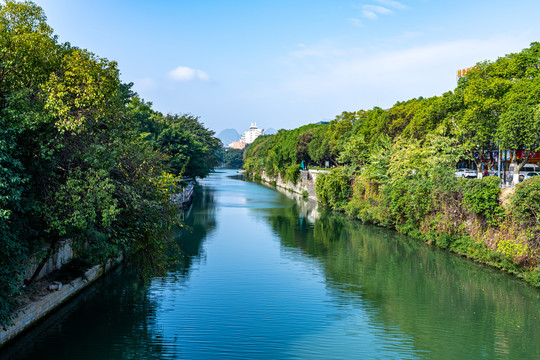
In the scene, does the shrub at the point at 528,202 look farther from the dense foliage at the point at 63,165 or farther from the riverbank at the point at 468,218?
the dense foliage at the point at 63,165

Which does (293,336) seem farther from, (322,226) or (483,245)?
(322,226)

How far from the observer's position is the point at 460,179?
24.4 meters

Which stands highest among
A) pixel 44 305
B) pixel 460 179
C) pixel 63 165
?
pixel 63 165

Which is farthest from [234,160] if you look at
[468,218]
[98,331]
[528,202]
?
[98,331]

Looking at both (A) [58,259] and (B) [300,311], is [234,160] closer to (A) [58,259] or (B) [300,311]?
(A) [58,259]

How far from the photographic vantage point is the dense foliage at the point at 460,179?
19.7m

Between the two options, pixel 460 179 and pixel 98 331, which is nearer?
pixel 98 331

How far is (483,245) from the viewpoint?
21.8 metres

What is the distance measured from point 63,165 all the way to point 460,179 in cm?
2008

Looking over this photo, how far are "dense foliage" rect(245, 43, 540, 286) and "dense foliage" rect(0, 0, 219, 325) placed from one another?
47.9 ft

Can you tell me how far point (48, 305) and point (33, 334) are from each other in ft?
4.10

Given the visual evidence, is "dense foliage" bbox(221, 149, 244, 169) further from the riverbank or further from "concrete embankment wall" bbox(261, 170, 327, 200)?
the riverbank

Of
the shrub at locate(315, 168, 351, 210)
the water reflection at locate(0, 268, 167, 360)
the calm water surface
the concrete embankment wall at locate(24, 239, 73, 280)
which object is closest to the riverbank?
the calm water surface

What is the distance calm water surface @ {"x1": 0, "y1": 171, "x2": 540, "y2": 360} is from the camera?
12578 mm
